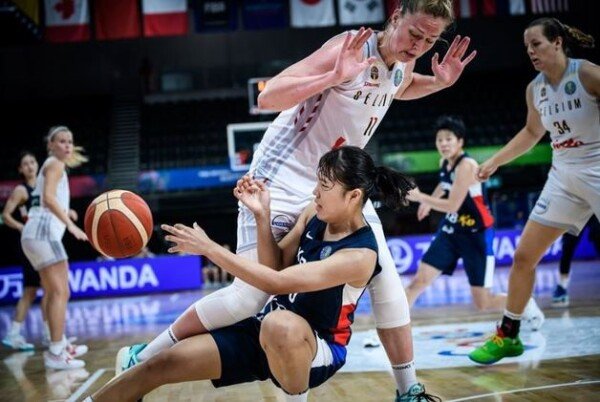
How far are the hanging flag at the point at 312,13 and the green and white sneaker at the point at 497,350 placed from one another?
13223mm

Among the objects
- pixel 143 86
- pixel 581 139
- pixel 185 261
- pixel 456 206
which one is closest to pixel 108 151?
pixel 143 86

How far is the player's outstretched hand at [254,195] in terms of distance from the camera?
3.08 meters

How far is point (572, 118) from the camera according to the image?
14.3 ft

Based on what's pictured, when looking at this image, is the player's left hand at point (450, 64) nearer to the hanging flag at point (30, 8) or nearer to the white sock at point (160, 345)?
the white sock at point (160, 345)

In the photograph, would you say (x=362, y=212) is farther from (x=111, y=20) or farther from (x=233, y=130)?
(x=111, y=20)

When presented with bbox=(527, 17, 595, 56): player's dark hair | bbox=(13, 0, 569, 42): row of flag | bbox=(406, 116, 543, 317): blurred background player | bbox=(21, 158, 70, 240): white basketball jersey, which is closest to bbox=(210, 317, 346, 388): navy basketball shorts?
bbox=(527, 17, 595, 56): player's dark hair

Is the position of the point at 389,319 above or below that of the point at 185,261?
above

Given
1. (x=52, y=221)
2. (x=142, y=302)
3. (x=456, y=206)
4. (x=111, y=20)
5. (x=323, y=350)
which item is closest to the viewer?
(x=323, y=350)

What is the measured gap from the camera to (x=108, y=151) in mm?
19000

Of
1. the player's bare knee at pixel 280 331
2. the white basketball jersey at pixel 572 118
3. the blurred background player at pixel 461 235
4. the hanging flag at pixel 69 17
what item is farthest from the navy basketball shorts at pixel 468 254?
the hanging flag at pixel 69 17

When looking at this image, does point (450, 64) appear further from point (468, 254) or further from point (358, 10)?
point (358, 10)

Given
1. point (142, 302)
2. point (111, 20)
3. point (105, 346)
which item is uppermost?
point (111, 20)

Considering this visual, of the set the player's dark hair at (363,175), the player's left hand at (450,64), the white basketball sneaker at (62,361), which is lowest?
the white basketball sneaker at (62,361)

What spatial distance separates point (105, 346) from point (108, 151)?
1266 cm
